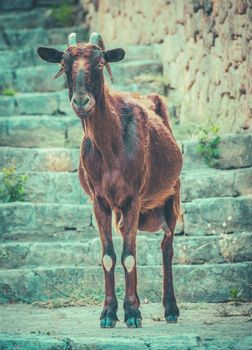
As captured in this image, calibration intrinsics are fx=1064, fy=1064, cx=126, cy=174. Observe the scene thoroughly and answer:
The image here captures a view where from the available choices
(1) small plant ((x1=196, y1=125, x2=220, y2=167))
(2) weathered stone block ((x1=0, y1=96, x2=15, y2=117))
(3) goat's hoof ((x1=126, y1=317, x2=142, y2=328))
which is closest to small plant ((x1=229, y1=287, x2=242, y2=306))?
(3) goat's hoof ((x1=126, y1=317, x2=142, y2=328))

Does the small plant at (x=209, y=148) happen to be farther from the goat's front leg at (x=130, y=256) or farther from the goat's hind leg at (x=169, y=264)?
the goat's front leg at (x=130, y=256)

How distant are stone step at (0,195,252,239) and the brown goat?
80.7 inches

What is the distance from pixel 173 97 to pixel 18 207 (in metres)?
4.02

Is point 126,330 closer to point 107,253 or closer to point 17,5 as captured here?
point 107,253

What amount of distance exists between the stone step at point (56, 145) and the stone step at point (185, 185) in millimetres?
73

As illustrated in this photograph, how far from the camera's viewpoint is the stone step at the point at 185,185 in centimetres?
1275

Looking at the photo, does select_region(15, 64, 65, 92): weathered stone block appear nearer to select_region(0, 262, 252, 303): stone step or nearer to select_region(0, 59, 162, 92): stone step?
Result: select_region(0, 59, 162, 92): stone step

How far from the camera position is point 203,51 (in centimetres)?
1457

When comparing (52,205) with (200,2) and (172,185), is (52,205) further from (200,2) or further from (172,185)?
(200,2)

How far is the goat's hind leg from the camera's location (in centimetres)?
1002

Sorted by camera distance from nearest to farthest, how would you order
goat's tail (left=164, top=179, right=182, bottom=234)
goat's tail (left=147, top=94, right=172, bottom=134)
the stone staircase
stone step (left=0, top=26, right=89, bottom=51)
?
1. goat's tail (left=164, top=179, right=182, bottom=234)
2. goat's tail (left=147, top=94, right=172, bottom=134)
3. the stone staircase
4. stone step (left=0, top=26, right=89, bottom=51)

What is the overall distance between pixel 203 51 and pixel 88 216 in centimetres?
331

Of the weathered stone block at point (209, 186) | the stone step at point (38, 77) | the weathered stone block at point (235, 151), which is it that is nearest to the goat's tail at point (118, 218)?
the weathered stone block at point (209, 186)

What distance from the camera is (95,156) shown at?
9469mm
